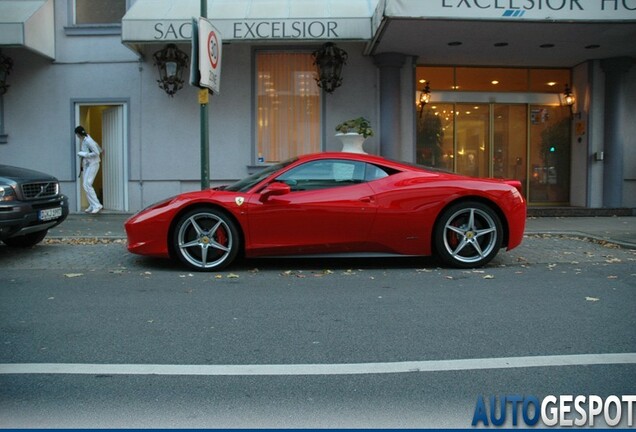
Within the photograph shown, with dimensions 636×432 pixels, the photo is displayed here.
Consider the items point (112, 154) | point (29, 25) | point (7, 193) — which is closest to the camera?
point (7, 193)

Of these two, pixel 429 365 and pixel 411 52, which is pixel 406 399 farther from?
pixel 411 52

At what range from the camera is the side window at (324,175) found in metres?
7.01

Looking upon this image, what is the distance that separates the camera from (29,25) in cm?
1182

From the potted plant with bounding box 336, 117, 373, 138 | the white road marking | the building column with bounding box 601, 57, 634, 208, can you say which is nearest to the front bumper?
the white road marking

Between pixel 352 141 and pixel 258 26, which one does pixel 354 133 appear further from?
pixel 258 26

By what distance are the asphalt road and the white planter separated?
533cm

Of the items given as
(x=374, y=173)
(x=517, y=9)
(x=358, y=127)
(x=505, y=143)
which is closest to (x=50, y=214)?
(x=374, y=173)

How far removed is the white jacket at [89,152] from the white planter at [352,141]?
16.7ft

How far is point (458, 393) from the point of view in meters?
3.30

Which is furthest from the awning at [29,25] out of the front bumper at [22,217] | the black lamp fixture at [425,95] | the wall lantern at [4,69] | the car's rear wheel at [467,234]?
the car's rear wheel at [467,234]

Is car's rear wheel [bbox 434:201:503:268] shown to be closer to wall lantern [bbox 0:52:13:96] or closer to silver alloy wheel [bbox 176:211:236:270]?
silver alloy wheel [bbox 176:211:236:270]

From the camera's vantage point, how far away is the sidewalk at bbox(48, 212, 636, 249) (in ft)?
31.4

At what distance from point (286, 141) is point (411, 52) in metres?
3.25

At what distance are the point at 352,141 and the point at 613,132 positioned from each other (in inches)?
232
